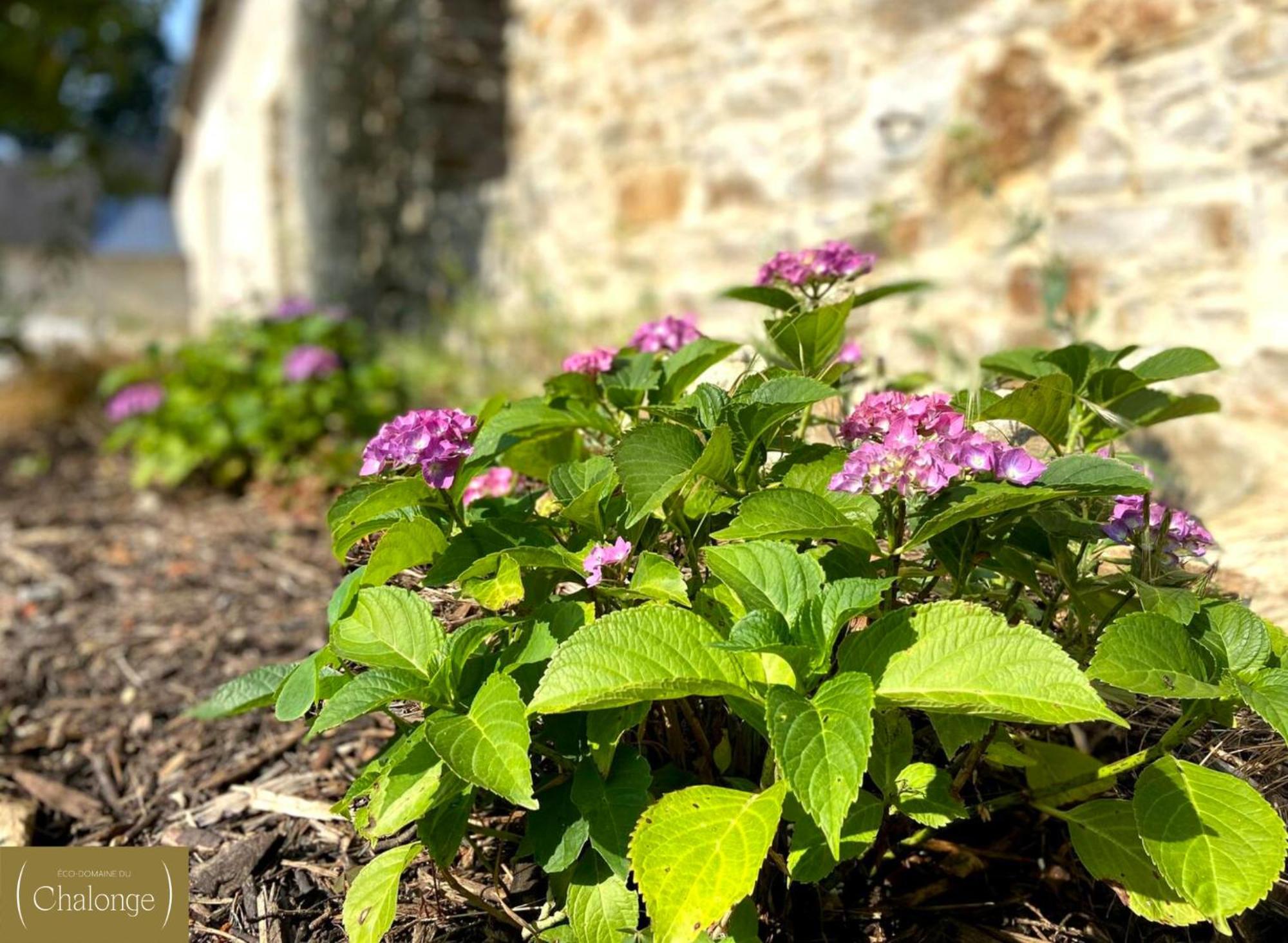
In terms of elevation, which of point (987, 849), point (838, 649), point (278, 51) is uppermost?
point (278, 51)

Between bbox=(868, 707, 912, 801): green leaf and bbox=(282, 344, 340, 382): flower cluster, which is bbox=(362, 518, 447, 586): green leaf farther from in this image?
bbox=(282, 344, 340, 382): flower cluster

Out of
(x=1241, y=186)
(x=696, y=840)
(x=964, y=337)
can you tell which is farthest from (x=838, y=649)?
(x=964, y=337)

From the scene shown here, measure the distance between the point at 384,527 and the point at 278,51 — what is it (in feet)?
20.0

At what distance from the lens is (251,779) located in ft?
6.31

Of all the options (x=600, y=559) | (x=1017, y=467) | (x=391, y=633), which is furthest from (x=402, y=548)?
(x=1017, y=467)

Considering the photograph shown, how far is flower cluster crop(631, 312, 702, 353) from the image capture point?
1819 mm

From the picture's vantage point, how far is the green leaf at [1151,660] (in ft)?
3.59

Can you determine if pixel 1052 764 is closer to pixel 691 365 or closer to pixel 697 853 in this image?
pixel 697 853

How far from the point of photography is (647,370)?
5.33 feet

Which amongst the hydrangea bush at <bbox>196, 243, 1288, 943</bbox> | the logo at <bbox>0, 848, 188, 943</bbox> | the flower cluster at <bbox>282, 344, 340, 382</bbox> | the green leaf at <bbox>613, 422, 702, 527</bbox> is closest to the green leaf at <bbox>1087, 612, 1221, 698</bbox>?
the hydrangea bush at <bbox>196, 243, 1288, 943</bbox>

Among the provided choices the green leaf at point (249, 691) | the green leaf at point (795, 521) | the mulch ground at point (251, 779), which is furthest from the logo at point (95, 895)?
the green leaf at point (795, 521)

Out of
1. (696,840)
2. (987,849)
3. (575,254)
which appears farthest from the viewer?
(575,254)

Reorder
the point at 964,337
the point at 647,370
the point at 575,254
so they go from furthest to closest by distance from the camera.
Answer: the point at 575,254 < the point at 964,337 < the point at 647,370

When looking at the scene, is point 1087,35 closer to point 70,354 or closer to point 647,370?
point 647,370
